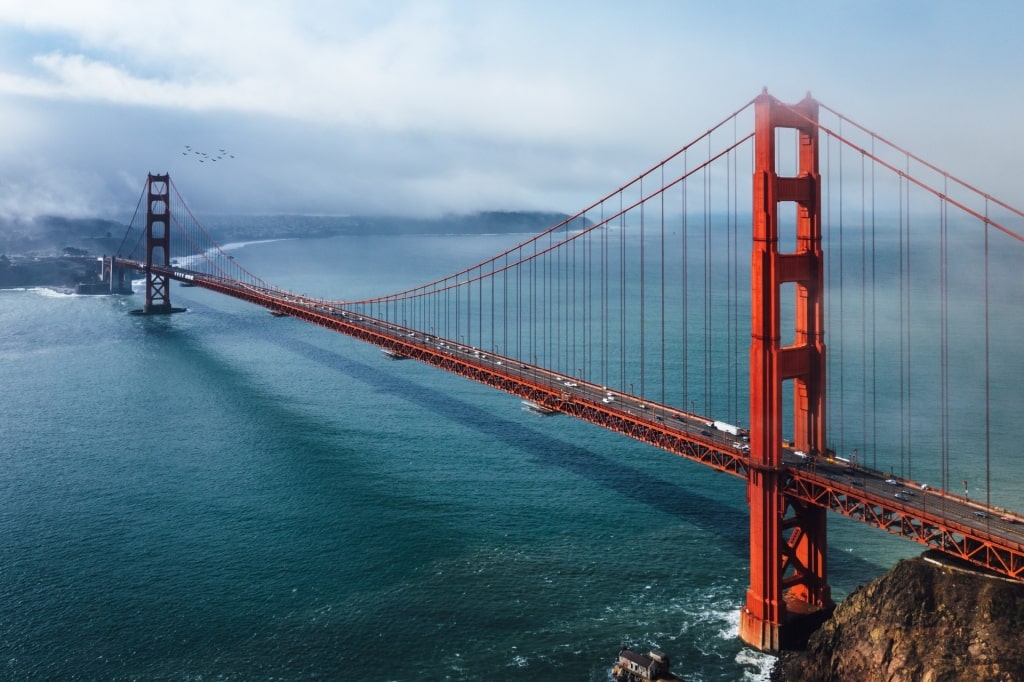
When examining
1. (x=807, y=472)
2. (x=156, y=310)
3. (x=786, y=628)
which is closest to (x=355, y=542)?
(x=786, y=628)

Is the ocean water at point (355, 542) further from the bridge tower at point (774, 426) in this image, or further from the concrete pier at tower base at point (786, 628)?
the bridge tower at point (774, 426)

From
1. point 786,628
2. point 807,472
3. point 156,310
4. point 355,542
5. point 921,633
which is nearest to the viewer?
point 921,633

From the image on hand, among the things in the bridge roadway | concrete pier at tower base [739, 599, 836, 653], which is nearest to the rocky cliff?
concrete pier at tower base [739, 599, 836, 653]

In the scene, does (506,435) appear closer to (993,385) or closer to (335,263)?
(993,385)

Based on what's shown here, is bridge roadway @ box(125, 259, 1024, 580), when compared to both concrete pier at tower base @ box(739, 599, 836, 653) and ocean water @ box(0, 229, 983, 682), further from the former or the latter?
ocean water @ box(0, 229, 983, 682)

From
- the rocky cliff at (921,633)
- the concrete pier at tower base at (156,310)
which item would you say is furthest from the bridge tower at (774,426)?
the concrete pier at tower base at (156,310)

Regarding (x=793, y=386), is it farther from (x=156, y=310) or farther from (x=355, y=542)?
(x=156, y=310)

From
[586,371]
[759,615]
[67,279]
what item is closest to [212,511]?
[759,615]
